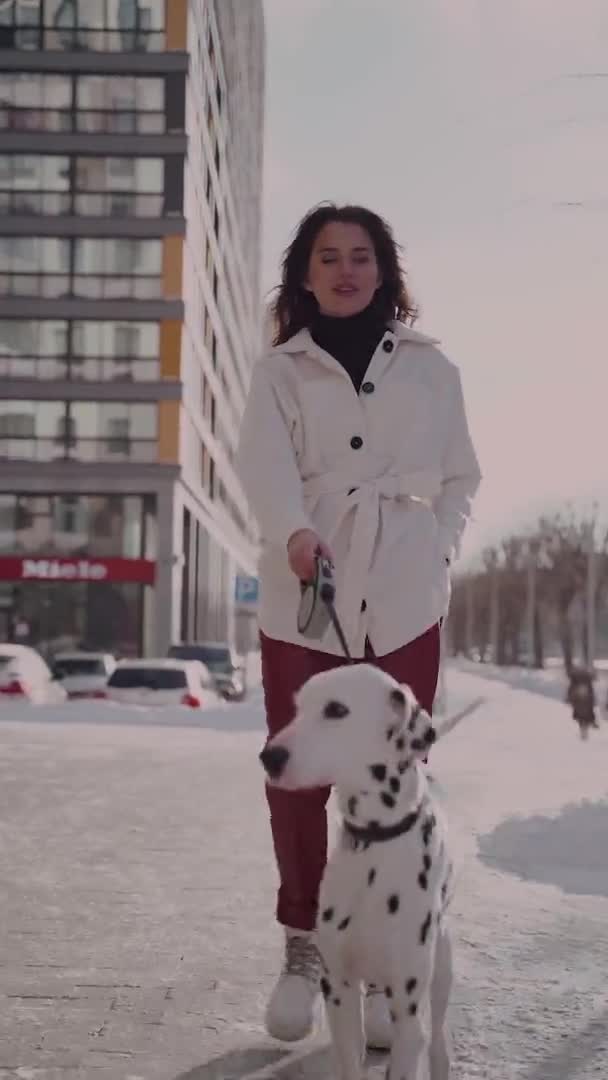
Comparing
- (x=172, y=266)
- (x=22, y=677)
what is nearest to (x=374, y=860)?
(x=22, y=677)

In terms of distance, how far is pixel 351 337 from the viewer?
4.21 meters

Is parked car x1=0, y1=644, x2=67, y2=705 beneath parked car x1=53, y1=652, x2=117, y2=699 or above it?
above

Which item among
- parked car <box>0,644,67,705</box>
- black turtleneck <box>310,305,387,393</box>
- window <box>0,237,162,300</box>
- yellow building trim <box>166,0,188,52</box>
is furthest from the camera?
yellow building trim <box>166,0,188,52</box>

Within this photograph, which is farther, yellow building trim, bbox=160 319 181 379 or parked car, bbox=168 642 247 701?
yellow building trim, bbox=160 319 181 379

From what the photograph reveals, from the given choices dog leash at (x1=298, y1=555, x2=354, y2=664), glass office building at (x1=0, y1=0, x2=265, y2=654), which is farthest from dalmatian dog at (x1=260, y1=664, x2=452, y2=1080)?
glass office building at (x1=0, y1=0, x2=265, y2=654)

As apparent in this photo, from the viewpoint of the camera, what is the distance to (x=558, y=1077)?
3.68m

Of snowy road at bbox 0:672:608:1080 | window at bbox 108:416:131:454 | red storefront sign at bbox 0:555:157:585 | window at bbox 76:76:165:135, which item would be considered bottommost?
red storefront sign at bbox 0:555:157:585

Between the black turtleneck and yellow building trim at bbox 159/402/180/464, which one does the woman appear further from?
yellow building trim at bbox 159/402/180/464

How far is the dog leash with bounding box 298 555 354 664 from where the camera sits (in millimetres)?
3625

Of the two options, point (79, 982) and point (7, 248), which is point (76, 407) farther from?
point (79, 982)

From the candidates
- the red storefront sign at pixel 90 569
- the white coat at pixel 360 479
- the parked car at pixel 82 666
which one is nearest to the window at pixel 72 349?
the red storefront sign at pixel 90 569

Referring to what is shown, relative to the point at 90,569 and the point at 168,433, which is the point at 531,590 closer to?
the point at 168,433

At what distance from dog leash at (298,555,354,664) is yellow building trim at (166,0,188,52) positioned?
42.0m

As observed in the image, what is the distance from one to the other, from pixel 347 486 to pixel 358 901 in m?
1.31
